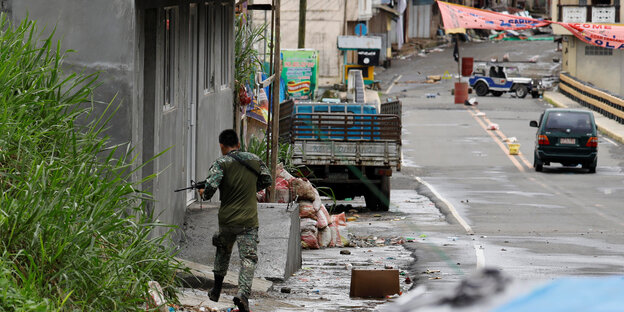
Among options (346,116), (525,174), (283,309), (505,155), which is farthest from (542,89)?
(283,309)

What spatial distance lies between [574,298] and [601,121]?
144 feet

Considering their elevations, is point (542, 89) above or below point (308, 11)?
below

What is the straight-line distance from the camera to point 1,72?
9.88 meters

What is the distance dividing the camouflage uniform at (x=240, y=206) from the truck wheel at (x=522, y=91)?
53.0 metres

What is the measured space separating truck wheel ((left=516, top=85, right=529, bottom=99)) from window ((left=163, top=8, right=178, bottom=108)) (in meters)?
50.3

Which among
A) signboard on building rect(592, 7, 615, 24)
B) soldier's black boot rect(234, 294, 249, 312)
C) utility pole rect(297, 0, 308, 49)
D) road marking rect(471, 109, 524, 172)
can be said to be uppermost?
signboard on building rect(592, 7, 615, 24)

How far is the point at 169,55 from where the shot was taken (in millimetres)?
13953

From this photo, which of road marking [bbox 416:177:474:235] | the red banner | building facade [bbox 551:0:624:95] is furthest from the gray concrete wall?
building facade [bbox 551:0:624:95]

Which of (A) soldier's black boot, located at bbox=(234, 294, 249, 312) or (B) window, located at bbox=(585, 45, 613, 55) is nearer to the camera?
(A) soldier's black boot, located at bbox=(234, 294, 249, 312)

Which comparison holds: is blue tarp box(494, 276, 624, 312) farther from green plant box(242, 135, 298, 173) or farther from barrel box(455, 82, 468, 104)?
Answer: barrel box(455, 82, 468, 104)

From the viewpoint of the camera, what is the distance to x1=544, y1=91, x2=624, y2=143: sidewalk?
42.6m

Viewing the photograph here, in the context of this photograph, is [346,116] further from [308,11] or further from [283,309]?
[308,11]

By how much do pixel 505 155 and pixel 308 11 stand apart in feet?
93.5

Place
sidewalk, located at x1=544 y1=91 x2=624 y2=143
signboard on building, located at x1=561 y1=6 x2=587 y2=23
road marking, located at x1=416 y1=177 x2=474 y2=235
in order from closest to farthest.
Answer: road marking, located at x1=416 y1=177 x2=474 y2=235 → sidewalk, located at x1=544 y1=91 x2=624 y2=143 → signboard on building, located at x1=561 y1=6 x2=587 y2=23
